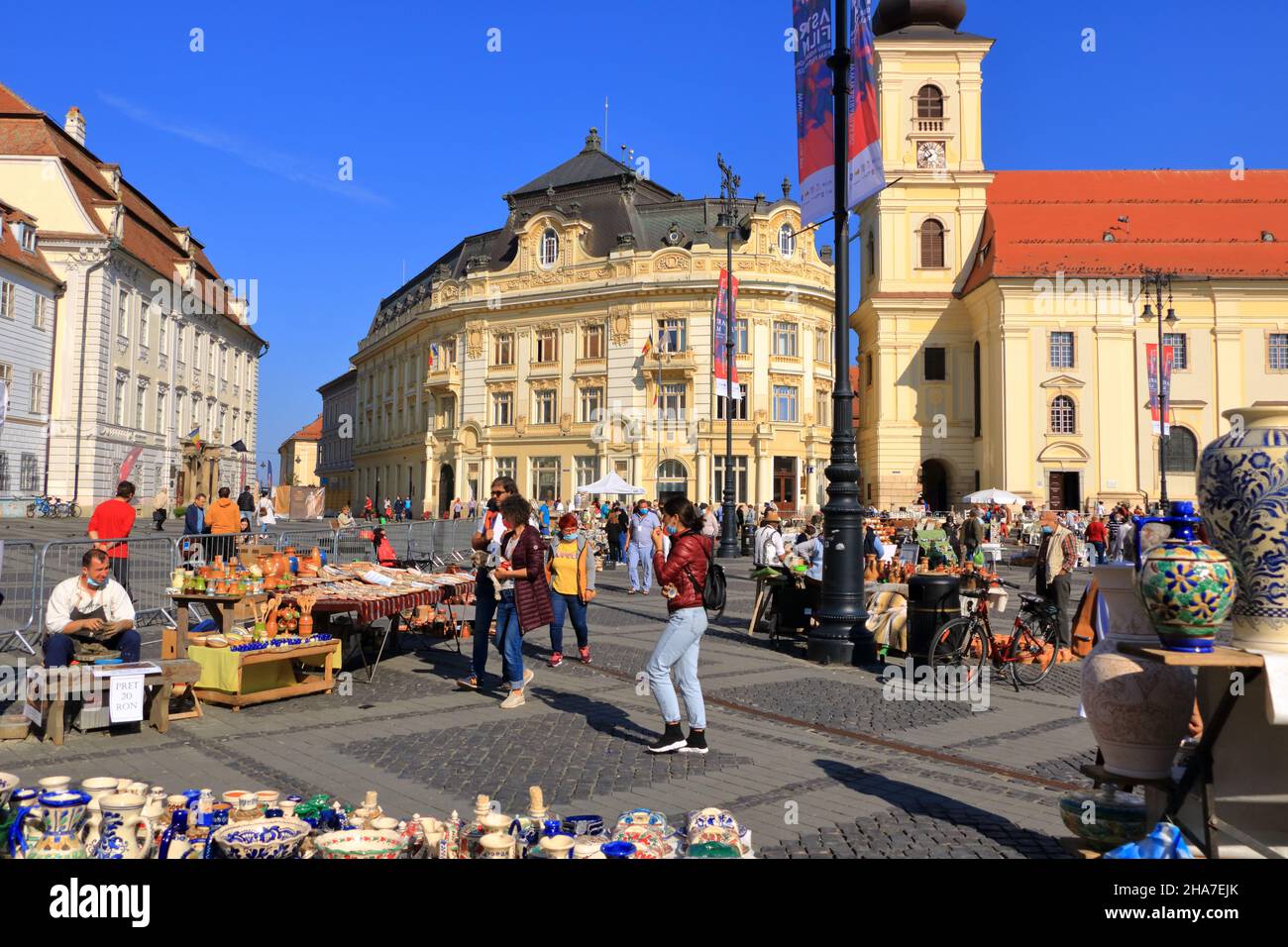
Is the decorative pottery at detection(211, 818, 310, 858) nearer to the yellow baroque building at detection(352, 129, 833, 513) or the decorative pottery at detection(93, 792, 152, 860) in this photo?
the decorative pottery at detection(93, 792, 152, 860)

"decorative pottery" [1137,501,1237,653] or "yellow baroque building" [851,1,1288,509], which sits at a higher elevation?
"yellow baroque building" [851,1,1288,509]

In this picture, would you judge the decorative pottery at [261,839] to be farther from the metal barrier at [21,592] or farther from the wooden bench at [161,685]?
the metal barrier at [21,592]

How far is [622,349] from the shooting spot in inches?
2010

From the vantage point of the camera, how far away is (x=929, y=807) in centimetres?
564

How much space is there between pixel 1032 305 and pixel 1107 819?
148ft

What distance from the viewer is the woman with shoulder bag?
28.4 feet

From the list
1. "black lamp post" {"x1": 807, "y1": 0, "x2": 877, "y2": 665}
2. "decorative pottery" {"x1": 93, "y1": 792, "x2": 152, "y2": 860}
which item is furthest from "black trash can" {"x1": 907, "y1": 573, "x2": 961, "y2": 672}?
"decorative pottery" {"x1": 93, "y1": 792, "x2": 152, "y2": 860}

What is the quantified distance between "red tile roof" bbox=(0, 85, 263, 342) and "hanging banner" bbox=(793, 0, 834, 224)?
40.2m

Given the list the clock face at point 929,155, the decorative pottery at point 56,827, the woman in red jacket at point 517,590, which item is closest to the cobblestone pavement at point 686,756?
the woman in red jacket at point 517,590

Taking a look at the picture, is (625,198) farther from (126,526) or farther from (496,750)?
(496,750)

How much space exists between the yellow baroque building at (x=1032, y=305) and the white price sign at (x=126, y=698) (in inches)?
1696

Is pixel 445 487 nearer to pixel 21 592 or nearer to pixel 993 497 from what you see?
pixel 993 497
